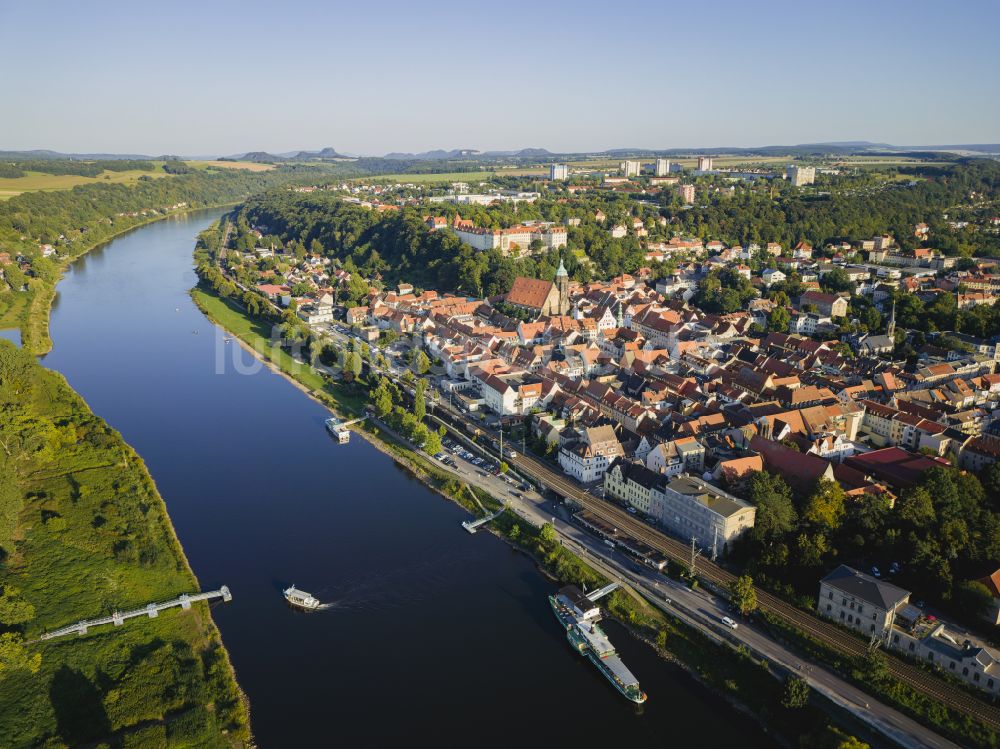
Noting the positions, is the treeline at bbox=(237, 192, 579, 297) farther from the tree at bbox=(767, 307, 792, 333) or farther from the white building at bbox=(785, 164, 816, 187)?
the white building at bbox=(785, 164, 816, 187)

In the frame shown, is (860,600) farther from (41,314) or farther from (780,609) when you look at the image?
(41,314)

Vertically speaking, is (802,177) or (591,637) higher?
(802,177)

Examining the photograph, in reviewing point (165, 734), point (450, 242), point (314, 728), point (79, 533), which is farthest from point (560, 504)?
point (450, 242)

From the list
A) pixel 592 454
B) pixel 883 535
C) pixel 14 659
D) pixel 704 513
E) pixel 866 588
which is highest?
pixel 592 454

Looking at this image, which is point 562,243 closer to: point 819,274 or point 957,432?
point 819,274

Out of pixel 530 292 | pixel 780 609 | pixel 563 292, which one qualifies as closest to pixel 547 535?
pixel 780 609

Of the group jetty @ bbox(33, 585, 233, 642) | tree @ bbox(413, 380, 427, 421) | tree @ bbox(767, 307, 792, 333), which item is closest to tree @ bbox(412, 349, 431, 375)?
tree @ bbox(413, 380, 427, 421)
